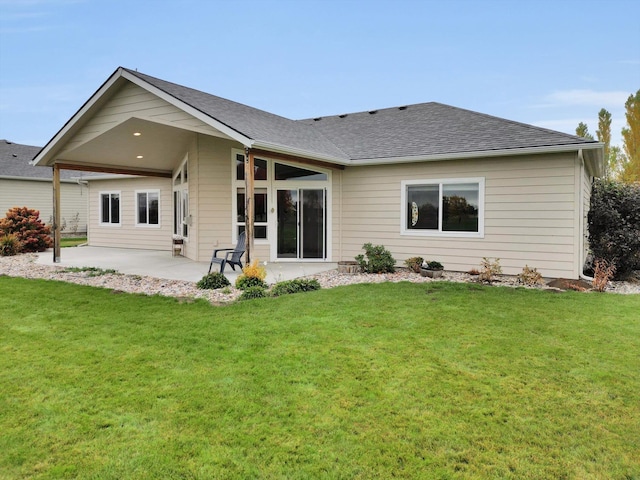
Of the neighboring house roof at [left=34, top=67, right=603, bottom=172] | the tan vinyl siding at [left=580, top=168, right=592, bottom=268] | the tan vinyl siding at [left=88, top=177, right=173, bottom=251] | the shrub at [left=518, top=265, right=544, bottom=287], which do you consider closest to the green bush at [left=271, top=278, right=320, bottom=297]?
the neighboring house roof at [left=34, top=67, right=603, bottom=172]

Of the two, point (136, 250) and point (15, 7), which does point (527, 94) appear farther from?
point (15, 7)

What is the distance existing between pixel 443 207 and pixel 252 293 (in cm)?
513

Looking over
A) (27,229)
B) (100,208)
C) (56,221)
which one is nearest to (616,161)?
(100,208)

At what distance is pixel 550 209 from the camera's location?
8.31 m

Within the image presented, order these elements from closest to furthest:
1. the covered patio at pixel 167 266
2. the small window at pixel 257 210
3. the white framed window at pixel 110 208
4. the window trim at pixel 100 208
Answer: the covered patio at pixel 167 266
the small window at pixel 257 210
the window trim at pixel 100 208
the white framed window at pixel 110 208

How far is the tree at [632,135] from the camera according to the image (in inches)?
810

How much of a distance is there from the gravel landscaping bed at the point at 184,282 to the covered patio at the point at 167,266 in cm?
48

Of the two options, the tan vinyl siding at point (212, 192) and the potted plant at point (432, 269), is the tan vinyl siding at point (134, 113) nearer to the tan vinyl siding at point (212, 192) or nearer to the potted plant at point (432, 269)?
the tan vinyl siding at point (212, 192)

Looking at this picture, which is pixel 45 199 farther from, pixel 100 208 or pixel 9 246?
pixel 9 246

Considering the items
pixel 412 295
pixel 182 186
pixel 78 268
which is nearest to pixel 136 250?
pixel 182 186

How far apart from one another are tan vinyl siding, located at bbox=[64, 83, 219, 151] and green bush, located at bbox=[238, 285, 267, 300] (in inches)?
137

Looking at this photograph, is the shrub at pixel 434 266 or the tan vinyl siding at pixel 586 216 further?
the tan vinyl siding at pixel 586 216

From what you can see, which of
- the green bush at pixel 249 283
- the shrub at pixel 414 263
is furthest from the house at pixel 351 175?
the green bush at pixel 249 283

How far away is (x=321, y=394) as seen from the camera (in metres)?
3.04
